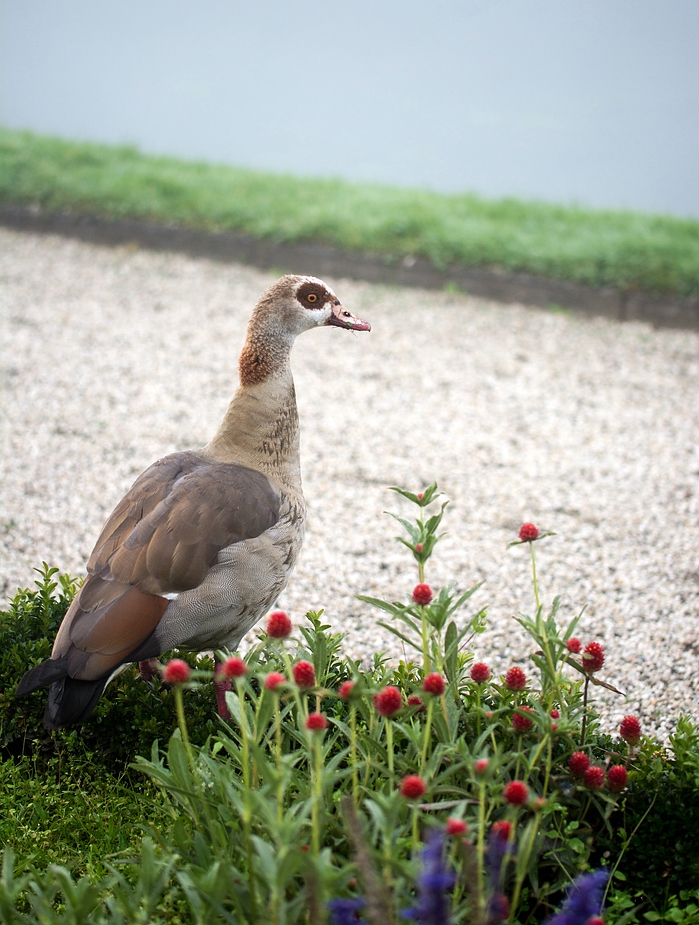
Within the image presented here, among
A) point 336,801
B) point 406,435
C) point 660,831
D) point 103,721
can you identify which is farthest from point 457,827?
point 406,435

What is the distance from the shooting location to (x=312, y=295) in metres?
2.84

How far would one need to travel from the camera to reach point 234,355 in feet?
20.2

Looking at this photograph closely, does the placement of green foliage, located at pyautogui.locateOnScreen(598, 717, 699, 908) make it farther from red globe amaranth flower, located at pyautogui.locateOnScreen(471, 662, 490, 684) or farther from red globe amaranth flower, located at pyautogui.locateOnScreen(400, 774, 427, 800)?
red globe amaranth flower, located at pyautogui.locateOnScreen(400, 774, 427, 800)

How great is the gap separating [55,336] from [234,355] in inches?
50.7

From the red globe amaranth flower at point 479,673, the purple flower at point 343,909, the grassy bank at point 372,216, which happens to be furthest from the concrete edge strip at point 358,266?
the purple flower at point 343,909

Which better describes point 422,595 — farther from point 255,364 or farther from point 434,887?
point 255,364

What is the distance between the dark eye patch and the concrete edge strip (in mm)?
4928

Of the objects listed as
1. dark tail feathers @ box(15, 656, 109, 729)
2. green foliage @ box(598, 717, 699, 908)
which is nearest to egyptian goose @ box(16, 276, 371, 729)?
dark tail feathers @ box(15, 656, 109, 729)

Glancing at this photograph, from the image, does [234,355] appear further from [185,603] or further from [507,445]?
[185,603]

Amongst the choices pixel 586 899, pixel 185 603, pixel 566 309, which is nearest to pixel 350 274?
pixel 566 309

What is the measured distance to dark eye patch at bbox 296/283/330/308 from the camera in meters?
2.83

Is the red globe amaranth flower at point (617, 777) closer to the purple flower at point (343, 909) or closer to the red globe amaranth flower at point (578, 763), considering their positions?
the red globe amaranth flower at point (578, 763)

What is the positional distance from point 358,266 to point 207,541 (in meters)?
5.61

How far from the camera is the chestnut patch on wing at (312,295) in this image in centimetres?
283
